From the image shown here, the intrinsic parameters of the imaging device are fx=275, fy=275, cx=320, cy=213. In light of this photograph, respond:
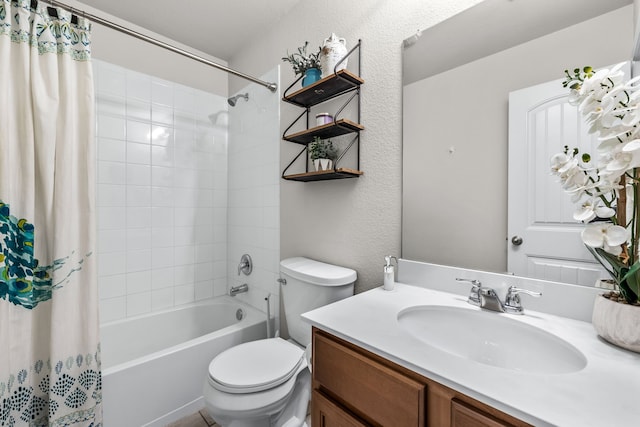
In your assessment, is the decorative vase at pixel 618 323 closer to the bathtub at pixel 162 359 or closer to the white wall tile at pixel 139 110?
the bathtub at pixel 162 359

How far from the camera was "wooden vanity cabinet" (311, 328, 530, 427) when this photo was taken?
531mm

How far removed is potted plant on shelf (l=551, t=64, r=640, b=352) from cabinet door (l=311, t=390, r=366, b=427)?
2.12 feet

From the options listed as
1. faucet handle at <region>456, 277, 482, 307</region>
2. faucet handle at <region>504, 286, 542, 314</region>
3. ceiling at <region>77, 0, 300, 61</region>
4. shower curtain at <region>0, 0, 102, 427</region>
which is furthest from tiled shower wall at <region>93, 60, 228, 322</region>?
faucet handle at <region>504, 286, 542, 314</region>

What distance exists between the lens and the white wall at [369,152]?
121 cm

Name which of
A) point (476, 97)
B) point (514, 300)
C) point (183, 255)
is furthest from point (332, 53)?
point (183, 255)

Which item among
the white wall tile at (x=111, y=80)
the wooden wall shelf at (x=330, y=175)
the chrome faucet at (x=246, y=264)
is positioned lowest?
the chrome faucet at (x=246, y=264)

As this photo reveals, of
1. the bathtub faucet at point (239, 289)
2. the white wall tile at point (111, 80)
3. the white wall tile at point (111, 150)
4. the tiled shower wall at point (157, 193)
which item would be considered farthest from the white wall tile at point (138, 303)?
the white wall tile at point (111, 80)

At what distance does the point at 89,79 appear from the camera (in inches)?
50.0

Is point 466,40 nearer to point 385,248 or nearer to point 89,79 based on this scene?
point 385,248

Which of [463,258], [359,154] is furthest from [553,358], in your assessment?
[359,154]

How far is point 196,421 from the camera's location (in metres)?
1.49

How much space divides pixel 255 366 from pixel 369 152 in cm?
108

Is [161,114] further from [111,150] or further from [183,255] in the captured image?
[183,255]

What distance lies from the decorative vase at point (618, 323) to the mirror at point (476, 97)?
11.1 inches
